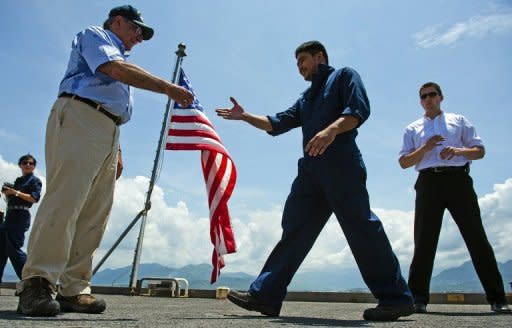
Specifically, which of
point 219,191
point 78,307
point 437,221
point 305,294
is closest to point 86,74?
point 78,307

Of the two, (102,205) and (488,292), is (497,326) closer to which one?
(488,292)

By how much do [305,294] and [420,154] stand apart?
426 centimetres

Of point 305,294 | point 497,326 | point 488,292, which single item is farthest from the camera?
point 305,294

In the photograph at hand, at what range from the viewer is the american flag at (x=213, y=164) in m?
6.78

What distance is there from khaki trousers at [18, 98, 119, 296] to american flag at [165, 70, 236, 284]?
3554mm

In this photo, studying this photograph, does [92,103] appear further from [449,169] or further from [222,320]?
[449,169]

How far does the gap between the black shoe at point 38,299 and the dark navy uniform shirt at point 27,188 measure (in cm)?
405

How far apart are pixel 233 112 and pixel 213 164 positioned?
3.29 metres

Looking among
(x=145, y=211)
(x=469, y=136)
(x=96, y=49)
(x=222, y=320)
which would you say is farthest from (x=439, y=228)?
(x=145, y=211)

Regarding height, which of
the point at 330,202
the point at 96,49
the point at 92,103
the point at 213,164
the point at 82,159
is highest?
the point at 213,164

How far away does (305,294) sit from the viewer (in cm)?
775

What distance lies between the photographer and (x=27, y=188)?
6273 mm

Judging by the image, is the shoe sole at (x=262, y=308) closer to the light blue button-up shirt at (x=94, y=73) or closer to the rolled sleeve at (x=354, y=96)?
the rolled sleeve at (x=354, y=96)

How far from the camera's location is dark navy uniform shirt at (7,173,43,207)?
20.6 ft
